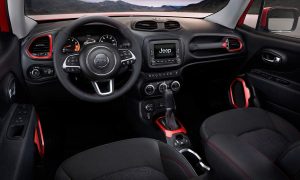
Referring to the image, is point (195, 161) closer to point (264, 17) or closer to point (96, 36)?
point (96, 36)

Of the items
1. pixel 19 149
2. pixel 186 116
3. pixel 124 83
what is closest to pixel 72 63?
pixel 124 83

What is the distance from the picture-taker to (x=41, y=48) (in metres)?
2.20

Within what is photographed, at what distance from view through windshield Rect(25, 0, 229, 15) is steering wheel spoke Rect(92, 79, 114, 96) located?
85 cm

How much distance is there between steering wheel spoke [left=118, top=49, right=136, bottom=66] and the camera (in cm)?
199

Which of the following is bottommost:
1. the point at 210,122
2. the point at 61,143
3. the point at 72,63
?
the point at 61,143

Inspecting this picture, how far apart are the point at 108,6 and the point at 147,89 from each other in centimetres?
80

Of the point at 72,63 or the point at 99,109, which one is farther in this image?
the point at 99,109

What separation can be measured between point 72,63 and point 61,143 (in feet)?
3.66

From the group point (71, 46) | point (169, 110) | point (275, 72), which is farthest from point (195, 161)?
point (71, 46)

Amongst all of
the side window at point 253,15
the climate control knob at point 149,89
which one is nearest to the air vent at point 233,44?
the side window at point 253,15

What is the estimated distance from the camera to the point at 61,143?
2.76 m

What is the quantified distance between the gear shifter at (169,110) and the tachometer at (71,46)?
2.67ft

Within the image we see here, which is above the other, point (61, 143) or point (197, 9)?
point (197, 9)

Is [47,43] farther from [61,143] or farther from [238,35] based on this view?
[238,35]
